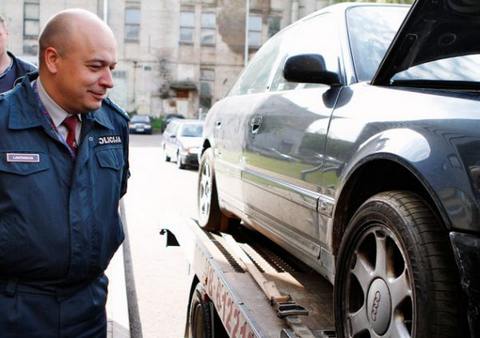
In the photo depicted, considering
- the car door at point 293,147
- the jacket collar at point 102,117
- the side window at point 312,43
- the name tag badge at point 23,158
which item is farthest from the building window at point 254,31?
the name tag badge at point 23,158

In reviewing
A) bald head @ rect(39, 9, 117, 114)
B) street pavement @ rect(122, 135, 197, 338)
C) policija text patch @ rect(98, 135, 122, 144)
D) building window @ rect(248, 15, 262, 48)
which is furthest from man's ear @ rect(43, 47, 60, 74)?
building window @ rect(248, 15, 262, 48)

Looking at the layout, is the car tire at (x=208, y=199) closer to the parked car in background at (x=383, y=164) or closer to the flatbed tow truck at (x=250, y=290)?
the flatbed tow truck at (x=250, y=290)

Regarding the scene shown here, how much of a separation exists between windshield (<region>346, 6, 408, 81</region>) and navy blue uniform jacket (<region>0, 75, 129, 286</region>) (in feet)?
4.18

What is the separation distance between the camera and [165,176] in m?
15.6

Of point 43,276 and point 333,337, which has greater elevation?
point 43,276

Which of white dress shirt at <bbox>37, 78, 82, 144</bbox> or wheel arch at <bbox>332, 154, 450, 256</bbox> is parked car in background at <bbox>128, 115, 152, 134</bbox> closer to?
wheel arch at <bbox>332, 154, 450, 256</bbox>

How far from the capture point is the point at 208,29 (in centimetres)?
3994

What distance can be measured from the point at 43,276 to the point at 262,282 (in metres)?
1.27

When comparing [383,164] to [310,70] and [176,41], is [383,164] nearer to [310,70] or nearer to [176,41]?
[310,70]

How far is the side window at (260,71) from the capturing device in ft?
13.1

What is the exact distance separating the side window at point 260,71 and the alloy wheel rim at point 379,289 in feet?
6.19

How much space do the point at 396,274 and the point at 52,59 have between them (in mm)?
1371

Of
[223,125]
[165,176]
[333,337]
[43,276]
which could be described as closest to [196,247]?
[223,125]

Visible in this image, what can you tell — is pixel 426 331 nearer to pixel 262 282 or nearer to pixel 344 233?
pixel 344 233
